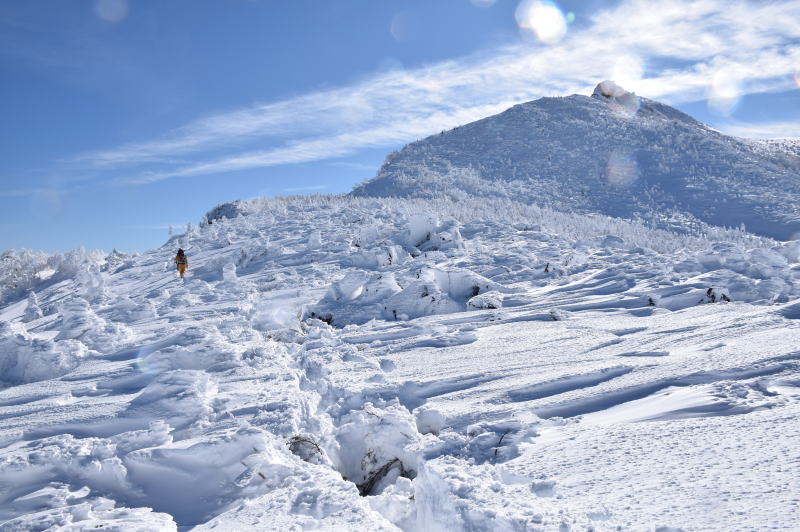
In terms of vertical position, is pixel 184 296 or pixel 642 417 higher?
pixel 184 296

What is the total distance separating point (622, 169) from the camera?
1624 inches

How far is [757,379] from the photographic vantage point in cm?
307

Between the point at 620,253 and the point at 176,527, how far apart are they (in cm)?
1111

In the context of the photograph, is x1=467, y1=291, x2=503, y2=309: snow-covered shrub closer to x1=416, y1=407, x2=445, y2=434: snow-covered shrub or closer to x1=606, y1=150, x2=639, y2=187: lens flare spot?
x1=416, y1=407, x2=445, y2=434: snow-covered shrub

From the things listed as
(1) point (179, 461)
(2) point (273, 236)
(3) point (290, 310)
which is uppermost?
(2) point (273, 236)

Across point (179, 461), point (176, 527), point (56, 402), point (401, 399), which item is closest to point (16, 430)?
point (56, 402)

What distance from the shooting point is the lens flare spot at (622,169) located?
126 feet

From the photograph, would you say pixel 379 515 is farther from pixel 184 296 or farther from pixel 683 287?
pixel 184 296

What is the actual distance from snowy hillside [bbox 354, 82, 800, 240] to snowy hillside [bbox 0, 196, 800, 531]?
26.4 m

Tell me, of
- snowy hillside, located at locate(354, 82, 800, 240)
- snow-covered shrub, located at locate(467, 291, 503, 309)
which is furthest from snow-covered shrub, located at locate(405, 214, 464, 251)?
snowy hillside, located at locate(354, 82, 800, 240)

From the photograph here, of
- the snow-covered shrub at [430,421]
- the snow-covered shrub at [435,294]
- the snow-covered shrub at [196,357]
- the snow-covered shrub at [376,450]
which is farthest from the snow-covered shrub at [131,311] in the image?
the snow-covered shrub at [430,421]

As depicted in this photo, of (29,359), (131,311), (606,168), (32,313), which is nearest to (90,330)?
(29,359)

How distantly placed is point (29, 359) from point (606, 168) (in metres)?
43.8

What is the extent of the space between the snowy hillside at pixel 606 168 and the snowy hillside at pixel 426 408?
26.4m
